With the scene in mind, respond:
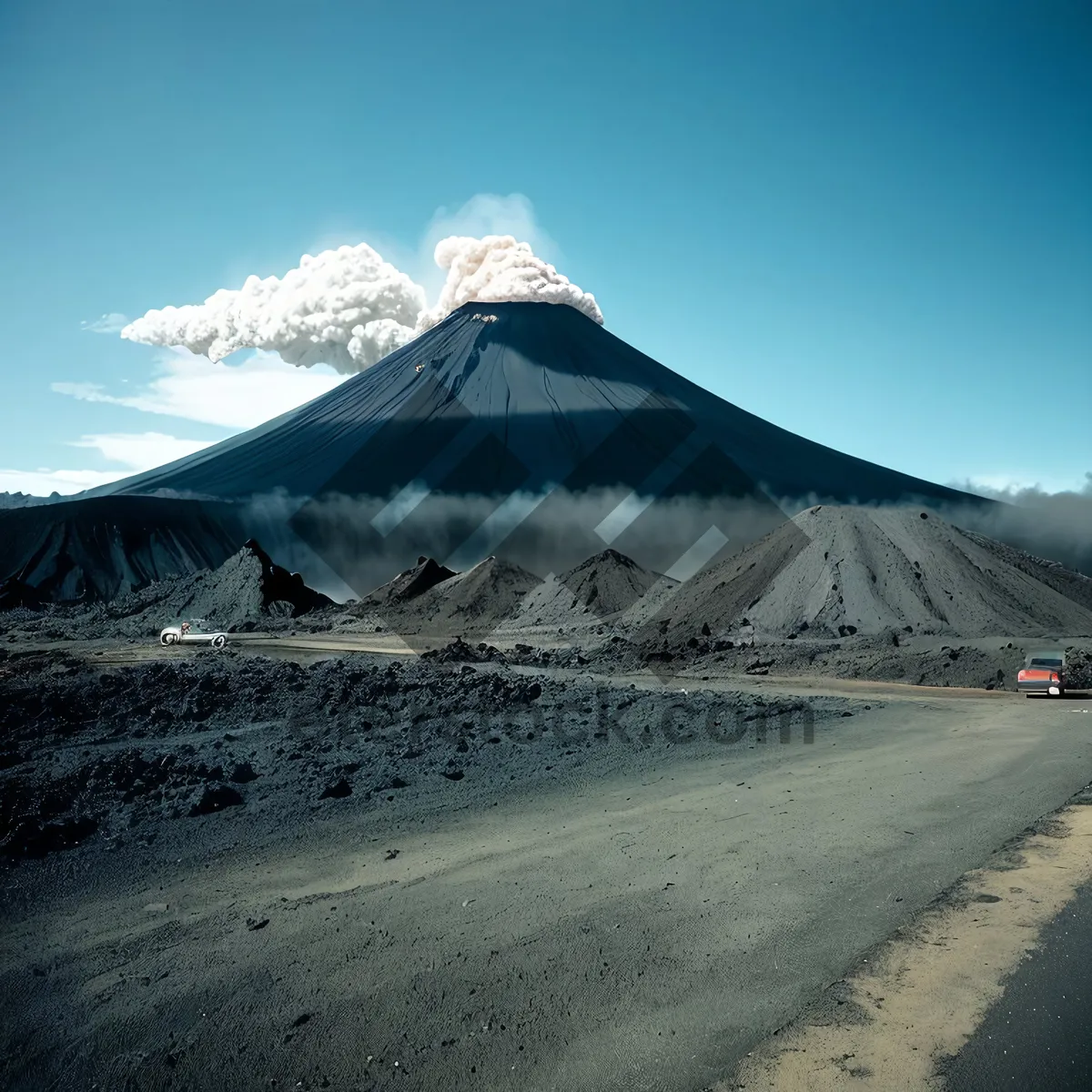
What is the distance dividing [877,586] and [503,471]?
153ft

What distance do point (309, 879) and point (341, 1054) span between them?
242 cm

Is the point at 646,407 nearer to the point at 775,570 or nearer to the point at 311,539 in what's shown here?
the point at 311,539

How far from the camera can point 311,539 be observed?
203ft

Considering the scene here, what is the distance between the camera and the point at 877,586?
27.0m

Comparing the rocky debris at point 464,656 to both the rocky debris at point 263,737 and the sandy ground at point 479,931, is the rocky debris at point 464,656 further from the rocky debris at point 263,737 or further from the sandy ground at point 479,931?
the sandy ground at point 479,931

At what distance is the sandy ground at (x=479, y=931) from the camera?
427cm

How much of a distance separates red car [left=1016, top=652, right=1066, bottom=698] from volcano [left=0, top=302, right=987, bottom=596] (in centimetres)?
3852

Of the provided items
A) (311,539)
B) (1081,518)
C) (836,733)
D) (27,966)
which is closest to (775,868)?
(27,966)

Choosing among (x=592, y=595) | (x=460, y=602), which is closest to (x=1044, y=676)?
(x=592, y=595)

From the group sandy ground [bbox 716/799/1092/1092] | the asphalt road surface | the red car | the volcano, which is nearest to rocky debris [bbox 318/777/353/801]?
sandy ground [bbox 716/799/1092/1092]

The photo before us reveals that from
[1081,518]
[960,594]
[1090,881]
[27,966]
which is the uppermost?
[1081,518]

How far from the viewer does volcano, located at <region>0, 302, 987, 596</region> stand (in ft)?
202

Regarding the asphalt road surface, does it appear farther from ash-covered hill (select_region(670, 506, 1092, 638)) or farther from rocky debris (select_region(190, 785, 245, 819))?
ash-covered hill (select_region(670, 506, 1092, 638))

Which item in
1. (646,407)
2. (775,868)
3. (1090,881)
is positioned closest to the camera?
(1090,881)
